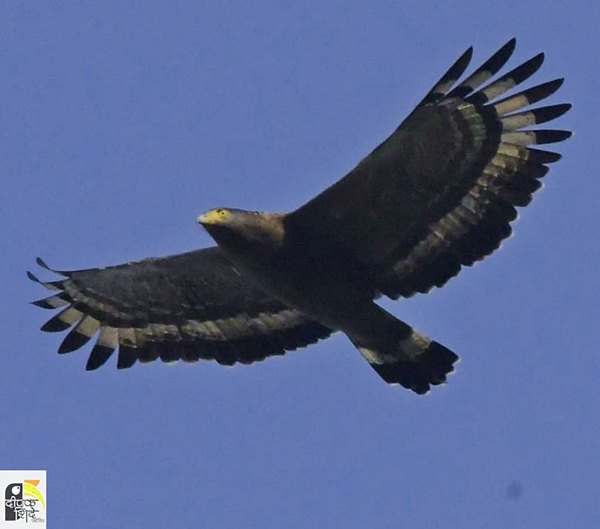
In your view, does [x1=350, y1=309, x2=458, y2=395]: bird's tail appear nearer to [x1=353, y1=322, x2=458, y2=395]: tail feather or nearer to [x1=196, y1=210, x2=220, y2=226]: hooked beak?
[x1=353, y1=322, x2=458, y2=395]: tail feather

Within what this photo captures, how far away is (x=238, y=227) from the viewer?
1611 cm

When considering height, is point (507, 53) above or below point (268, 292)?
above

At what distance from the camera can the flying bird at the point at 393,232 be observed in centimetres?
1616

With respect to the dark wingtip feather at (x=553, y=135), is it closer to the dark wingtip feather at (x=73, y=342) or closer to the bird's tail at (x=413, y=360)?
the bird's tail at (x=413, y=360)

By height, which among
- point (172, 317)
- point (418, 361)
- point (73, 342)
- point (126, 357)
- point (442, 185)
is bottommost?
point (418, 361)

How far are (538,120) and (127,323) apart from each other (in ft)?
14.8

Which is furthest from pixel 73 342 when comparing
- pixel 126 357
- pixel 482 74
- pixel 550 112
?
pixel 550 112

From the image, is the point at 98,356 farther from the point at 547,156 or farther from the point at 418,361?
the point at 547,156

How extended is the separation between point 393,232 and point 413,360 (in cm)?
119

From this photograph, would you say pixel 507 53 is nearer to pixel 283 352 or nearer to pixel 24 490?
pixel 283 352

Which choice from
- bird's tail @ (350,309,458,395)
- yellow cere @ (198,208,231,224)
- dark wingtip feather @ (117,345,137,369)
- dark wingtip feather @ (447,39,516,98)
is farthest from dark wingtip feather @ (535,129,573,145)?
dark wingtip feather @ (117,345,137,369)

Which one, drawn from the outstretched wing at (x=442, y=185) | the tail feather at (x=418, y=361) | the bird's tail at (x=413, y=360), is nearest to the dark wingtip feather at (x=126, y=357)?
the bird's tail at (x=413, y=360)

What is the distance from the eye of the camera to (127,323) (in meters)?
18.2

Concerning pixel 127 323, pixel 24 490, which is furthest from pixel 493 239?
pixel 24 490
